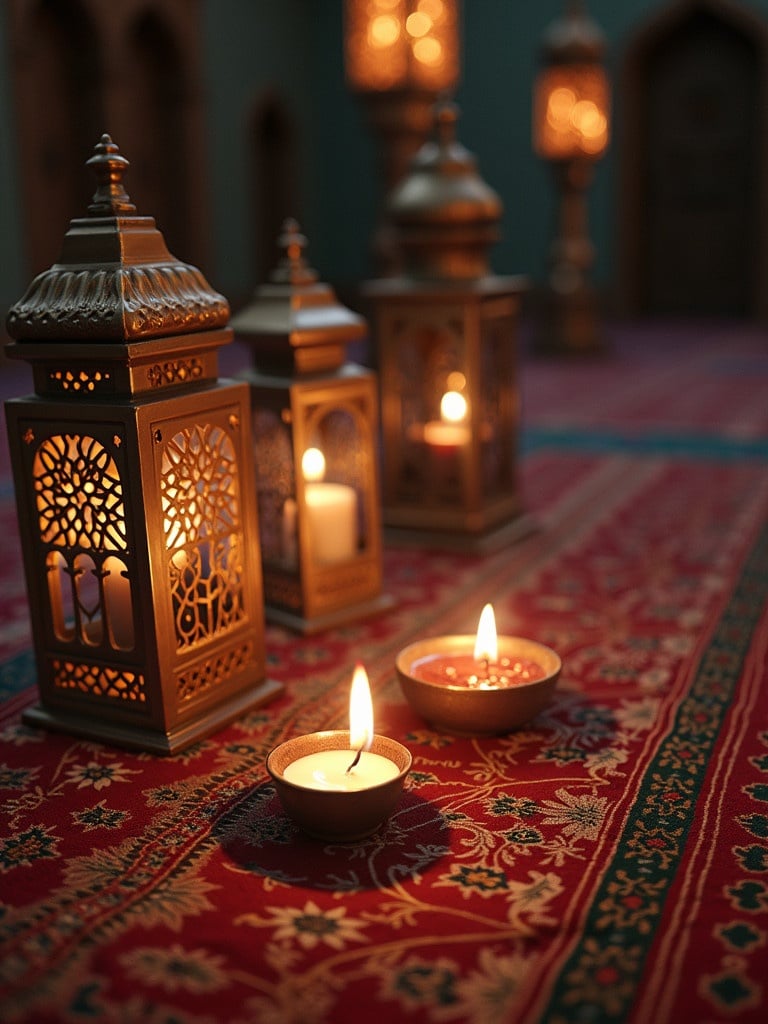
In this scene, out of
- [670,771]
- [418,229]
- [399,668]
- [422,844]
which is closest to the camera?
[422,844]

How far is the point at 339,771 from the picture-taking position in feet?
4.48

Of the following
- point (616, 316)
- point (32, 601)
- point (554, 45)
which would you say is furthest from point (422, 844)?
point (616, 316)

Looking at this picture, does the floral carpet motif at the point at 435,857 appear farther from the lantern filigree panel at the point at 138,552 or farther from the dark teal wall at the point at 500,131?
the dark teal wall at the point at 500,131

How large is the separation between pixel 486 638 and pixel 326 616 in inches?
23.9

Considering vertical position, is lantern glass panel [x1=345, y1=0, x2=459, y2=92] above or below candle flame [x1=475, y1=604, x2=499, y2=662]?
above

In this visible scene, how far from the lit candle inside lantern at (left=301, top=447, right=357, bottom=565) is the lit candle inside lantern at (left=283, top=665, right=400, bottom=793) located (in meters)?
0.82

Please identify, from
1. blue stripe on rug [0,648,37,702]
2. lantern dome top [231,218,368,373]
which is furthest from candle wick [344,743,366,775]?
lantern dome top [231,218,368,373]

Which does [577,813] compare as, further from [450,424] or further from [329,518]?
[450,424]

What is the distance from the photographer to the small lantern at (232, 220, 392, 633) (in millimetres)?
2094

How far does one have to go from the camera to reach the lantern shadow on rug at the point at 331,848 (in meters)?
1.29

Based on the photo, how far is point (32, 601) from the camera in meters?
1.68

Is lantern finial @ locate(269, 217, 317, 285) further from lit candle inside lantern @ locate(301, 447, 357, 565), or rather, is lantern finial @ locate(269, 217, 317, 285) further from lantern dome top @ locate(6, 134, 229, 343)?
lantern dome top @ locate(6, 134, 229, 343)

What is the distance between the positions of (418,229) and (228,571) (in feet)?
4.25

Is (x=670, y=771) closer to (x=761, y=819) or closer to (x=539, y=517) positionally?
(x=761, y=819)
